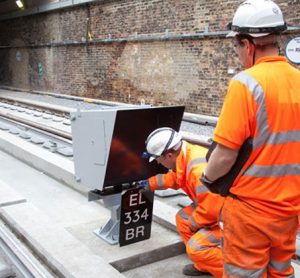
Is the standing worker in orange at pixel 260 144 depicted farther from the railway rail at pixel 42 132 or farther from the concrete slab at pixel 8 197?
the concrete slab at pixel 8 197

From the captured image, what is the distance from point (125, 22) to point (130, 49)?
1.12 m

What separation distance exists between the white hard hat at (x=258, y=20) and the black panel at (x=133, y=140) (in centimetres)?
155

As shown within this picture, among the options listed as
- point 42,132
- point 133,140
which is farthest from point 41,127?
point 133,140

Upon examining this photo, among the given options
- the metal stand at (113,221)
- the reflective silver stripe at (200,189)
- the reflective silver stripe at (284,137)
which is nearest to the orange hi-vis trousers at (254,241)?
the reflective silver stripe at (284,137)

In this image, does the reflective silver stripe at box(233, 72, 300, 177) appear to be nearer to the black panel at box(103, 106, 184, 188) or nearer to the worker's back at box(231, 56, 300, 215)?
the worker's back at box(231, 56, 300, 215)

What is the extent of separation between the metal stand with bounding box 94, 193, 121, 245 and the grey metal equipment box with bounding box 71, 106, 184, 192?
0.11 metres

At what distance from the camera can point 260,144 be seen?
7.57 feet

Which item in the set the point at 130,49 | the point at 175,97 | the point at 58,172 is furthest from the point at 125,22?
the point at 58,172

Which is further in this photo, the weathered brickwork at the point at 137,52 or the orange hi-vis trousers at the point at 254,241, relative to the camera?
→ the weathered brickwork at the point at 137,52

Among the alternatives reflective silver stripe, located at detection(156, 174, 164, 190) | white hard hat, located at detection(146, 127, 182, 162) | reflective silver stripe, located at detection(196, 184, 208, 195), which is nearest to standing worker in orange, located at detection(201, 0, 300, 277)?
reflective silver stripe, located at detection(196, 184, 208, 195)

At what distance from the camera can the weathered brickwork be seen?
13719 mm

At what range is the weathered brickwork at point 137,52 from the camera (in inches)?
540

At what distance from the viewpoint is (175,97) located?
51.1ft

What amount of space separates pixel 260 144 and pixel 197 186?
120 cm
